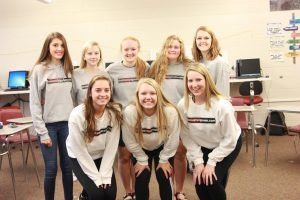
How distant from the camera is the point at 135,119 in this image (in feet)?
7.69

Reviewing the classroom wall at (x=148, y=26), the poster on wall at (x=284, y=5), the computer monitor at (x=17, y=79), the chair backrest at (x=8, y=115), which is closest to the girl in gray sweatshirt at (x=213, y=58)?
the chair backrest at (x=8, y=115)

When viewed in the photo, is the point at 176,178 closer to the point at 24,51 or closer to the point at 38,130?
the point at 38,130

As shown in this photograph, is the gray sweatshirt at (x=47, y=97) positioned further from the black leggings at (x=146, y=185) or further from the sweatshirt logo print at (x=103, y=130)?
the black leggings at (x=146, y=185)

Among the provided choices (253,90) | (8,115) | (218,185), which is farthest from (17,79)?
(218,185)

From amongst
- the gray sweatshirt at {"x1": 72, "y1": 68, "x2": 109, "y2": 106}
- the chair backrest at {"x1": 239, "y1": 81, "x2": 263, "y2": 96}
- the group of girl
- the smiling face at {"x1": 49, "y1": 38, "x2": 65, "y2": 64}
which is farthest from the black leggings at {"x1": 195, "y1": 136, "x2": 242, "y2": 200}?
the chair backrest at {"x1": 239, "y1": 81, "x2": 263, "y2": 96}

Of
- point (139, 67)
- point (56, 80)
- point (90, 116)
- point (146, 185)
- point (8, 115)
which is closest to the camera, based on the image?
point (90, 116)

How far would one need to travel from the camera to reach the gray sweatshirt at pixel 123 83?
8.63ft

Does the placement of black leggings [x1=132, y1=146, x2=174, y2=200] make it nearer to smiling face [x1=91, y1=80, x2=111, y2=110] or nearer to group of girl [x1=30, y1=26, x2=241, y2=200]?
group of girl [x1=30, y1=26, x2=241, y2=200]

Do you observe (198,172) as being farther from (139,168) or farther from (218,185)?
(139,168)

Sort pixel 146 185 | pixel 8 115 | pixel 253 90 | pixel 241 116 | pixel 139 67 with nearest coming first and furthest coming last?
1. pixel 146 185
2. pixel 139 67
3. pixel 8 115
4. pixel 241 116
5. pixel 253 90

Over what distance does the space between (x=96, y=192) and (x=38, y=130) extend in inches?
27.1

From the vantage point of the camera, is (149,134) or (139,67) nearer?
(149,134)

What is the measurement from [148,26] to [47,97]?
12.5 feet

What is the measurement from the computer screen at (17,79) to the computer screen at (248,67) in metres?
4.01
